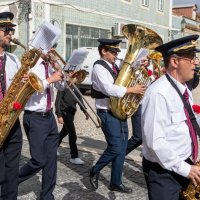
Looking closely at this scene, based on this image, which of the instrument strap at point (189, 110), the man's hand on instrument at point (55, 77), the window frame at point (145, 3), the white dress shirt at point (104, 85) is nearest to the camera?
the instrument strap at point (189, 110)

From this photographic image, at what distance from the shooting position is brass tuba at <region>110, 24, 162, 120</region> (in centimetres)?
441

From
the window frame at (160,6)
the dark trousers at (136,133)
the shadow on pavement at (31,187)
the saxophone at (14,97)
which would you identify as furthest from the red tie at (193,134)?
the window frame at (160,6)

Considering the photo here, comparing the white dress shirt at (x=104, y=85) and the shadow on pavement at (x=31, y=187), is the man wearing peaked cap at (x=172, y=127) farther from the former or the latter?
the shadow on pavement at (x=31, y=187)

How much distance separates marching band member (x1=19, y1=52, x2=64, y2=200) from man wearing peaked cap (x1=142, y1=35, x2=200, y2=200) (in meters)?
1.55

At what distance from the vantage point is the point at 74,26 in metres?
17.0

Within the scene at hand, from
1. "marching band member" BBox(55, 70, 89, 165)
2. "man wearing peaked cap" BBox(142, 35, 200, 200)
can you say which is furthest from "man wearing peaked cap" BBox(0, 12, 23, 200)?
"marching band member" BBox(55, 70, 89, 165)

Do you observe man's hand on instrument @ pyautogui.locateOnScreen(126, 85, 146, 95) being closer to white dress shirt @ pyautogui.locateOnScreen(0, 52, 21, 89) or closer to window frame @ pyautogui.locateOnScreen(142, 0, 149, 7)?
white dress shirt @ pyautogui.locateOnScreen(0, 52, 21, 89)

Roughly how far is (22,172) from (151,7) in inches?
810

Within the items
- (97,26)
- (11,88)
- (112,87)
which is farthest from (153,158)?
(97,26)

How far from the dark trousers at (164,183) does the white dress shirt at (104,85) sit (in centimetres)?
173

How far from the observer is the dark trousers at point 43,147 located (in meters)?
3.83

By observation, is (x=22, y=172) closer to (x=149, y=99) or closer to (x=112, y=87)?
(x=112, y=87)

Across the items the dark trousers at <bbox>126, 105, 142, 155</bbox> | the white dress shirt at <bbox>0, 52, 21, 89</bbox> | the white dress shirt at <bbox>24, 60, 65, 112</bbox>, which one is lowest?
the dark trousers at <bbox>126, 105, 142, 155</bbox>

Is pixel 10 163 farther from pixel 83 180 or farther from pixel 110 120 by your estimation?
pixel 83 180
